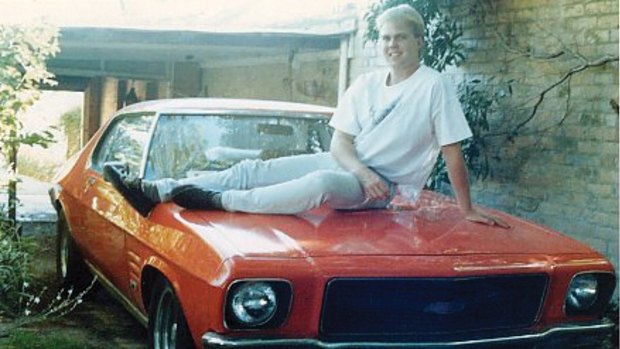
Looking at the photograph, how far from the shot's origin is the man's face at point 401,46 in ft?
14.0

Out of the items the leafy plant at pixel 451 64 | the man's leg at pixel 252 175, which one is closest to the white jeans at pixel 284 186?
the man's leg at pixel 252 175

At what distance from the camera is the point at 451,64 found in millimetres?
7035

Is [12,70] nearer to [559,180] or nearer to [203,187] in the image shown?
[203,187]

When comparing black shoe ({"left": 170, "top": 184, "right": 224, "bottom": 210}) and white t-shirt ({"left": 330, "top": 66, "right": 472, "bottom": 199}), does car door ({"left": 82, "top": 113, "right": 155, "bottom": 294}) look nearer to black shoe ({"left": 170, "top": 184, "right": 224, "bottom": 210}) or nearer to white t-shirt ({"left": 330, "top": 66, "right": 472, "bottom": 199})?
black shoe ({"left": 170, "top": 184, "right": 224, "bottom": 210})

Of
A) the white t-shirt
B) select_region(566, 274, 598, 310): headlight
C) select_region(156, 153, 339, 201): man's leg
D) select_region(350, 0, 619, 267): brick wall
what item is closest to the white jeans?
select_region(156, 153, 339, 201): man's leg

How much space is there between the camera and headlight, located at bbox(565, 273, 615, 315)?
362cm

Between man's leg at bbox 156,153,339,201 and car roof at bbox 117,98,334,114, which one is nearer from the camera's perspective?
man's leg at bbox 156,153,339,201

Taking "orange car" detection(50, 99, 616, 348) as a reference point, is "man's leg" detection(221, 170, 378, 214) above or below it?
above

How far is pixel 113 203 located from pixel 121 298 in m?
0.53

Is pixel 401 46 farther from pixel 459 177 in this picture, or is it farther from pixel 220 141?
pixel 220 141

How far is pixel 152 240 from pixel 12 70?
227cm

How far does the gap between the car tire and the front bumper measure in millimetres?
2810

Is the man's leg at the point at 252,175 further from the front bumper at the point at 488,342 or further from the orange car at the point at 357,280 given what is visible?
the front bumper at the point at 488,342

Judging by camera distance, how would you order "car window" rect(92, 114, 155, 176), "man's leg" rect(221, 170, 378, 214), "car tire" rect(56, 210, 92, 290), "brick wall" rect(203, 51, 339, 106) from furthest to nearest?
"brick wall" rect(203, 51, 339, 106), "car tire" rect(56, 210, 92, 290), "car window" rect(92, 114, 155, 176), "man's leg" rect(221, 170, 378, 214)
